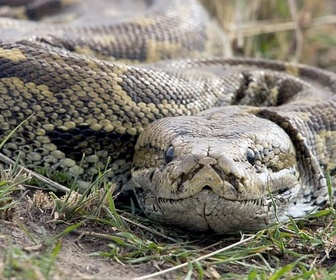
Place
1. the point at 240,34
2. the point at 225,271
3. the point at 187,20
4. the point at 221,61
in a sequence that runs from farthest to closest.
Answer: the point at 240,34 < the point at 187,20 < the point at 221,61 < the point at 225,271

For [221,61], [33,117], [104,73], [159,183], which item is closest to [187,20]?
[221,61]

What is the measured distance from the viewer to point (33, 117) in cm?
539

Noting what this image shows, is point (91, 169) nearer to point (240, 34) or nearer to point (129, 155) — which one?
point (129, 155)

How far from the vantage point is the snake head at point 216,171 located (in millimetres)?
4465

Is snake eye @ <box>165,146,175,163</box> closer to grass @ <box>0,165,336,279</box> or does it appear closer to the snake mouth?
the snake mouth

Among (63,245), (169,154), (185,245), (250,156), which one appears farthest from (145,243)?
(250,156)

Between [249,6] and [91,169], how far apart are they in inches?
196

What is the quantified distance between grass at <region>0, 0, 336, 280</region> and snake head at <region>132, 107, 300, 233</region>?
0.52 feet

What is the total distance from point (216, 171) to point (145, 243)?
646 mm

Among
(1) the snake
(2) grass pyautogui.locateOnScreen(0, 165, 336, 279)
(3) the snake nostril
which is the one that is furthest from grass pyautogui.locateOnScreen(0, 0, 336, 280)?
(3) the snake nostril

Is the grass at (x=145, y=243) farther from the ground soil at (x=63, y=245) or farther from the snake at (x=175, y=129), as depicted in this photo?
the snake at (x=175, y=129)

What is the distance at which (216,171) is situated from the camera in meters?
4.40

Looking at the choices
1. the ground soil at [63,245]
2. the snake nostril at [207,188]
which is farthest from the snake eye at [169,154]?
the ground soil at [63,245]

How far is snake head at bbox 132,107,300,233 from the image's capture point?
4465mm
